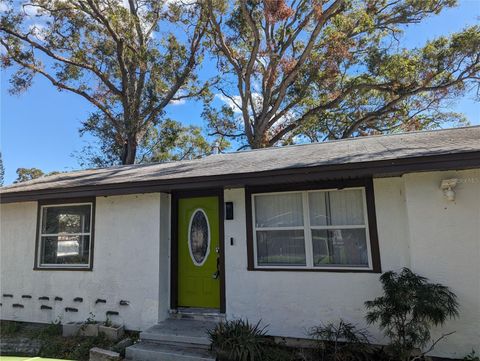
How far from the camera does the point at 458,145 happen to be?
4602 millimetres

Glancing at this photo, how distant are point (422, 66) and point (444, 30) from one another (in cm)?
181

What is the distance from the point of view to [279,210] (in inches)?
228

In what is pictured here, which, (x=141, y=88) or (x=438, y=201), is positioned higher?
(x=141, y=88)

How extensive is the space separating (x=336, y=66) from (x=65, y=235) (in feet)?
44.3

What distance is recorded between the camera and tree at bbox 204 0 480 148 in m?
14.5

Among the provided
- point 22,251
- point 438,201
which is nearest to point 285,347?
point 438,201

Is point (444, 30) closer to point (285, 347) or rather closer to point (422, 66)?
point (422, 66)

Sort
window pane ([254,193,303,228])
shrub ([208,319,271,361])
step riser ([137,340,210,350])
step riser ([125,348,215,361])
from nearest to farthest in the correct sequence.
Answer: shrub ([208,319,271,361]) < step riser ([125,348,215,361]) < step riser ([137,340,210,350]) < window pane ([254,193,303,228])

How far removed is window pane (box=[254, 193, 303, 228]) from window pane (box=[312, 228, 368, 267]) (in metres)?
0.41

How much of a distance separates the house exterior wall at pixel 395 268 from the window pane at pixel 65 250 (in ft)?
10.2

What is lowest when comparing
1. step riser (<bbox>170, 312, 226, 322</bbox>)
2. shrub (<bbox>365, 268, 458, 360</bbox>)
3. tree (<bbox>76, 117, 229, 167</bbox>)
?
step riser (<bbox>170, 312, 226, 322</bbox>)

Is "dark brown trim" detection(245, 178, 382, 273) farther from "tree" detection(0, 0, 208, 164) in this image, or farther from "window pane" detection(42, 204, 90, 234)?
"tree" detection(0, 0, 208, 164)

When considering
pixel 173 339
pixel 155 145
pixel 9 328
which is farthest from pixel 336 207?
pixel 155 145

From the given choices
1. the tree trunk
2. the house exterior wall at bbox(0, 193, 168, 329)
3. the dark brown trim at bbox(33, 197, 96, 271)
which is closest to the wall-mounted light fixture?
the house exterior wall at bbox(0, 193, 168, 329)
